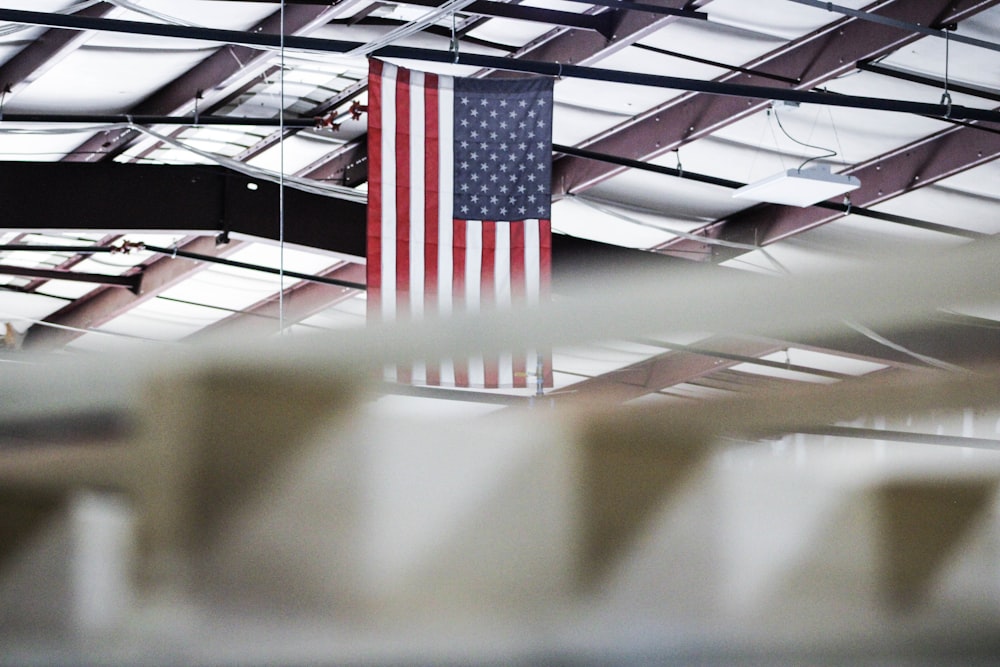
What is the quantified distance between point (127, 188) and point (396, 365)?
704cm

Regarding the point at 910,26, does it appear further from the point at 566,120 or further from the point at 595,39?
the point at 566,120

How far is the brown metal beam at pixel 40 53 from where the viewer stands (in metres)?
6.05

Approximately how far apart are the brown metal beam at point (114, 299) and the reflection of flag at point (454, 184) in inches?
168

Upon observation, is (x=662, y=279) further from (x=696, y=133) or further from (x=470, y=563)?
(x=696, y=133)

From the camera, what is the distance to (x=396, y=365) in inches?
22.2

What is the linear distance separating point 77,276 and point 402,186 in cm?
600

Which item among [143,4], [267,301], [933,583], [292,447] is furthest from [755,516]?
[267,301]

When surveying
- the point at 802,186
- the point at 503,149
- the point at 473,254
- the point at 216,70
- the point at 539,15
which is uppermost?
the point at 539,15

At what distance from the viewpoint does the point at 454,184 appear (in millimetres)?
5156

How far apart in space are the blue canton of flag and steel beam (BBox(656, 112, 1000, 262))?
363 cm

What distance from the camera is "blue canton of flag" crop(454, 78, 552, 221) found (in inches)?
201

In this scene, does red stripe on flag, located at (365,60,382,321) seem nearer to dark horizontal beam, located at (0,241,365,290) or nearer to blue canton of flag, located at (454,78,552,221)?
blue canton of flag, located at (454,78,552,221)

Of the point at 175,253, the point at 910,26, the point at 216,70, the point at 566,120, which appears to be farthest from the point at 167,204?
the point at 910,26

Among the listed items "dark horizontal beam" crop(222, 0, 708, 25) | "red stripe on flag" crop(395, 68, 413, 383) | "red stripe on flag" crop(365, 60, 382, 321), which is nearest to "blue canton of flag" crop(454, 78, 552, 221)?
"red stripe on flag" crop(395, 68, 413, 383)
